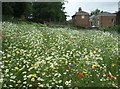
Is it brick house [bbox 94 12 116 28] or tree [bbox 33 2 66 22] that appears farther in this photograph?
brick house [bbox 94 12 116 28]

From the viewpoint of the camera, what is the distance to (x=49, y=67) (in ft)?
16.3

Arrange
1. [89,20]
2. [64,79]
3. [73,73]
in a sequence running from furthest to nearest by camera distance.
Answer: [89,20], [73,73], [64,79]

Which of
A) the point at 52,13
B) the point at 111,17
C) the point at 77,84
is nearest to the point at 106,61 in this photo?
the point at 77,84

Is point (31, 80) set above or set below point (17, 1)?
below

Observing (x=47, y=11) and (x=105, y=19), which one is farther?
(x=105, y=19)

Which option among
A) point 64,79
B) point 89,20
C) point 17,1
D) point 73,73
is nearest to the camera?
point 64,79

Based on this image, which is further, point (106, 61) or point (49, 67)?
point (106, 61)

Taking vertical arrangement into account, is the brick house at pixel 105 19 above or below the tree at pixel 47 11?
below

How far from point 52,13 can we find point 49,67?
50.1m

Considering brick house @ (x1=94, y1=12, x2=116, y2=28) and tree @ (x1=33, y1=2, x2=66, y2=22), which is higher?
tree @ (x1=33, y1=2, x2=66, y2=22)

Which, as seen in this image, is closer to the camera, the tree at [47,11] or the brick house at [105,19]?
the tree at [47,11]

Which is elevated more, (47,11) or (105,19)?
(47,11)

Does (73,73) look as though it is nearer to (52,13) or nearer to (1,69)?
(1,69)

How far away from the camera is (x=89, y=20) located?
8594 centimetres
